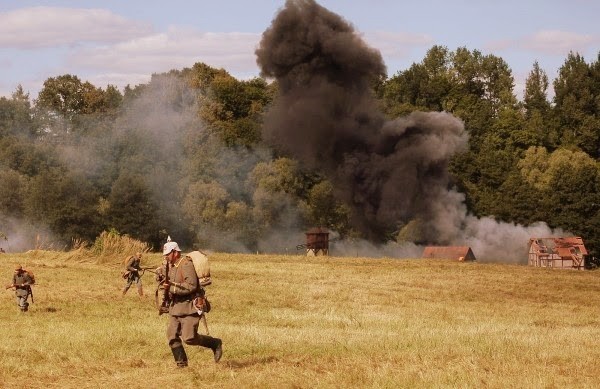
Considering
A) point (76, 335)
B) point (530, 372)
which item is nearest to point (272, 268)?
point (76, 335)

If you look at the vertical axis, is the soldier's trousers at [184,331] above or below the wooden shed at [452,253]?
above

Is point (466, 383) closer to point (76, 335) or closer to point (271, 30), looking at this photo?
point (76, 335)

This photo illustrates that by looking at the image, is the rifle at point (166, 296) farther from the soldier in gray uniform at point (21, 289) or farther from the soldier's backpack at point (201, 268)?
the soldier in gray uniform at point (21, 289)

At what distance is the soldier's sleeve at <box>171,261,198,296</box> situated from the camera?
18844 millimetres

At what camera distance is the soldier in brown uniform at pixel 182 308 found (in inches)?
740

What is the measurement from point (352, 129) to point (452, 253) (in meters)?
15.7

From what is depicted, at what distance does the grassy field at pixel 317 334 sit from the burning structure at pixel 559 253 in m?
22.9

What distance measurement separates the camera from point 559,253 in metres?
73.4

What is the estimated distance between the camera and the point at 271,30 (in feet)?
284

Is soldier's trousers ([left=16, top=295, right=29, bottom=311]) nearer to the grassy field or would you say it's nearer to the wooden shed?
the grassy field

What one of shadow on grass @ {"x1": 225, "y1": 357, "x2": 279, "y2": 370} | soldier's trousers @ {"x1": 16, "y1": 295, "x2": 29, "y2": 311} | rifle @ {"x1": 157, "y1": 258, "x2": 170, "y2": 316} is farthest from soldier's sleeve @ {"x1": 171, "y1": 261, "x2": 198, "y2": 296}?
soldier's trousers @ {"x1": 16, "y1": 295, "x2": 29, "y2": 311}

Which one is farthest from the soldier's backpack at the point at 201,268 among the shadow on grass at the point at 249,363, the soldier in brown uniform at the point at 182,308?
the shadow on grass at the point at 249,363

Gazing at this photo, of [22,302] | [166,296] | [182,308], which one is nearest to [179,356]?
[182,308]

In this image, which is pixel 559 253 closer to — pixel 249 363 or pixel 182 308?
pixel 249 363
